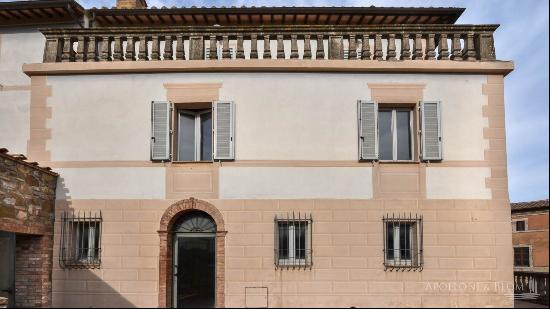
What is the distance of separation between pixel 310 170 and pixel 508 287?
4.45 meters

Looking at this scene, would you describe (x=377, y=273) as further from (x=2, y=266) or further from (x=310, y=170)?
(x=2, y=266)

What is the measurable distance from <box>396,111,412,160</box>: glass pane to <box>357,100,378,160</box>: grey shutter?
68 centimetres

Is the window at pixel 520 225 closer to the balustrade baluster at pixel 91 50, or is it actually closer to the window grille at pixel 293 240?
the window grille at pixel 293 240

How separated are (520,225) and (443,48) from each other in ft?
109

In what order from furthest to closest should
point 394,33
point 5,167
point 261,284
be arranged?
1. point 394,33
2. point 261,284
3. point 5,167

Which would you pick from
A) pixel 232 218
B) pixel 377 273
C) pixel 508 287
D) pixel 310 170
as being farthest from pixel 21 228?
pixel 508 287

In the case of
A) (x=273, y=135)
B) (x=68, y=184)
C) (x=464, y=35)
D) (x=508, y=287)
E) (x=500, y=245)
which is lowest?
(x=508, y=287)

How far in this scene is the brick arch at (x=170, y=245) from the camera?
1066cm

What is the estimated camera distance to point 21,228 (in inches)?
388

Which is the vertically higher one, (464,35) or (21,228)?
(464,35)

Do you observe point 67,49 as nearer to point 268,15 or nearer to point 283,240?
point 268,15

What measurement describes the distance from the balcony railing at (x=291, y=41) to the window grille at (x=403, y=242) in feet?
10.8

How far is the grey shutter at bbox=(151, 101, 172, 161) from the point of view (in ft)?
36.2

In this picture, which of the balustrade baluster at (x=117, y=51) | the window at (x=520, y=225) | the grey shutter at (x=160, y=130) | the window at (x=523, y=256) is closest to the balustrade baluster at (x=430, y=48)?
the grey shutter at (x=160, y=130)
